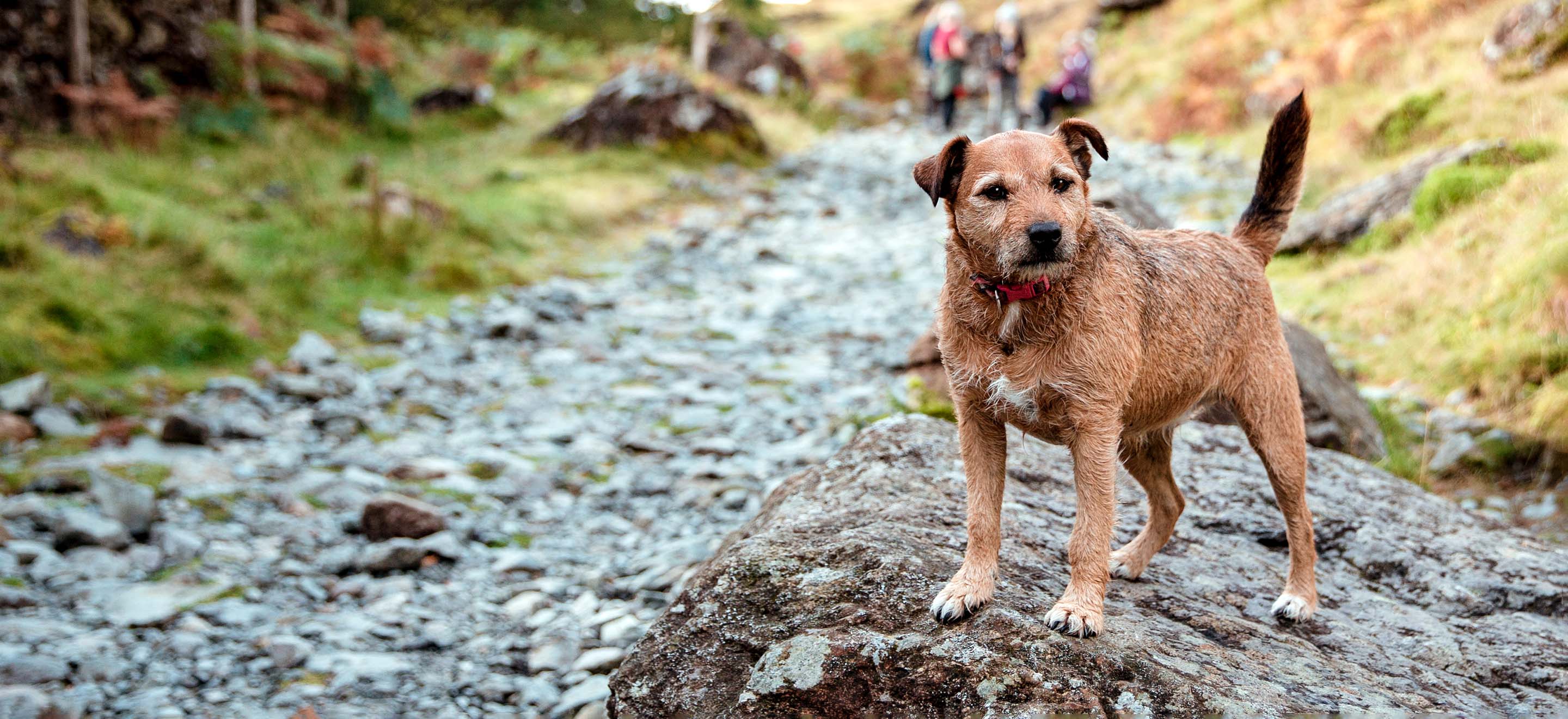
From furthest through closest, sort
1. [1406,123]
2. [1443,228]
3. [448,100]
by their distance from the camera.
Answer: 1. [448,100]
2. [1406,123]
3. [1443,228]

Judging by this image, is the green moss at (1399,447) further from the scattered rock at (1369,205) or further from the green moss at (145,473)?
the green moss at (145,473)

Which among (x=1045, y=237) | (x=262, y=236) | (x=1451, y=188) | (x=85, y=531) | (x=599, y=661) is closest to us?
(x=1045, y=237)

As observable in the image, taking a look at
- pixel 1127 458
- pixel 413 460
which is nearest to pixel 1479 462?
pixel 1127 458

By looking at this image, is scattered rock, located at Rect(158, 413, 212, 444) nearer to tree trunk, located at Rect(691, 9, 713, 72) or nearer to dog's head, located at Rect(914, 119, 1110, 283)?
dog's head, located at Rect(914, 119, 1110, 283)

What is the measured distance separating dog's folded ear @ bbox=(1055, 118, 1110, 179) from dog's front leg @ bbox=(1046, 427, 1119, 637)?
1.18 meters

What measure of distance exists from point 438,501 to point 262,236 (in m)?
6.61

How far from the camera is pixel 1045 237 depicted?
402 cm

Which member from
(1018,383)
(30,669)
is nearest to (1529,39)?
(1018,383)

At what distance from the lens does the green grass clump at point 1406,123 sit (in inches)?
570

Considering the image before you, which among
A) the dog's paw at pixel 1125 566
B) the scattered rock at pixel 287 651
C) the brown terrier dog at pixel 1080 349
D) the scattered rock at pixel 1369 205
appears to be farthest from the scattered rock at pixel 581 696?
the scattered rock at pixel 1369 205

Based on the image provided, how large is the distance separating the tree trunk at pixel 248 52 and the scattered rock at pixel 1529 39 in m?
19.1

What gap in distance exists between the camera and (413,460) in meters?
8.52

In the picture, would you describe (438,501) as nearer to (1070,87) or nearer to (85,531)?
(85,531)

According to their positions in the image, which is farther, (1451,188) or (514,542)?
(1451,188)
